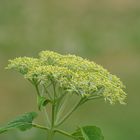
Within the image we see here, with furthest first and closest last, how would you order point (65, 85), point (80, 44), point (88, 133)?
point (80, 44)
point (88, 133)
point (65, 85)

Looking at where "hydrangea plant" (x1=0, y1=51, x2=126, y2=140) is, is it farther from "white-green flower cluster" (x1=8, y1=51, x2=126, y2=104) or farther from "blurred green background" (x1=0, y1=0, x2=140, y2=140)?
"blurred green background" (x1=0, y1=0, x2=140, y2=140)

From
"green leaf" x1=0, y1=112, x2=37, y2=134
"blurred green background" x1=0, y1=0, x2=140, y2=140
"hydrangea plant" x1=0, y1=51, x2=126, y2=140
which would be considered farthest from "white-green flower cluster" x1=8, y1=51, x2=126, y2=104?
"blurred green background" x1=0, y1=0, x2=140, y2=140

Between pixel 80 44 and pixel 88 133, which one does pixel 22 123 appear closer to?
pixel 88 133

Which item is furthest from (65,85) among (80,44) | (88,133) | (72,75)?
(80,44)

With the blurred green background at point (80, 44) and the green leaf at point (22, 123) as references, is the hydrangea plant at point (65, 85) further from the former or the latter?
the blurred green background at point (80, 44)

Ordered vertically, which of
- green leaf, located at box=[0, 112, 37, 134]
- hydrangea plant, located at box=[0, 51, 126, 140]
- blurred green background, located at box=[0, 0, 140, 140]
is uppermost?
blurred green background, located at box=[0, 0, 140, 140]

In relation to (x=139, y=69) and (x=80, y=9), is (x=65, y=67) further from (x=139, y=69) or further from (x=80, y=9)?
(x=80, y=9)
